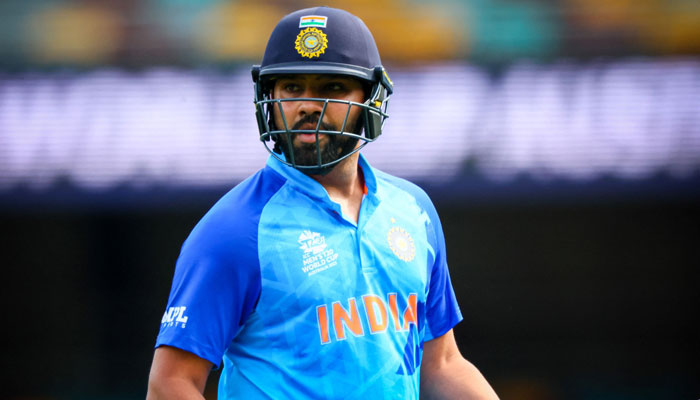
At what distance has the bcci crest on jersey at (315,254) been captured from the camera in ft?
6.43

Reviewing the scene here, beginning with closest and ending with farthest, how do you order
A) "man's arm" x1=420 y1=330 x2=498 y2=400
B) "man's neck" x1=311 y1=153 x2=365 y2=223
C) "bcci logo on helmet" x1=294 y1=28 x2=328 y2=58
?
1. "bcci logo on helmet" x1=294 y1=28 x2=328 y2=58
2. "man's neck" x1=311 y1=153 x2=365 y2=223
3. "man's arm" x1=420 y1=330 x2=498 y2=400

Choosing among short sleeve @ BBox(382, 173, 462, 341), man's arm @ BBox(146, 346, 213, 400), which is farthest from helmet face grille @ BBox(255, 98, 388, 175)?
→ man's arm @ BBox(146, 346, 213, 400)

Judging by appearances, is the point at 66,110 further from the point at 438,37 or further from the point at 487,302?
the point at 487,302

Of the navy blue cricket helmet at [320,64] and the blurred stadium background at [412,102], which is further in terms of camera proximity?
the blurred stadium background at [412,102]

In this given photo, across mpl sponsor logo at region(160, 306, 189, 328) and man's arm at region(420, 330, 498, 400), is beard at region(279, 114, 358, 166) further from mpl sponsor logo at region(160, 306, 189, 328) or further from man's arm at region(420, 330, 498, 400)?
man's arm at region(420, 330, 498, 400)

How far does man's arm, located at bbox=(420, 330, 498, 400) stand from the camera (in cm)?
226

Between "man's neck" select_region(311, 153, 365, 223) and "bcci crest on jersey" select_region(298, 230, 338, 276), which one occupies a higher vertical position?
"man's neck" select_region(311, 153, 365, 223)

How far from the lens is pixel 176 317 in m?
1.87

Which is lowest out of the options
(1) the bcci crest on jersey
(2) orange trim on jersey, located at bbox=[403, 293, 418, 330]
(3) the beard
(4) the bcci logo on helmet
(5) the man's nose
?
(2) orange trim on jersey, located at bbox=[403, 293, 418, 330]

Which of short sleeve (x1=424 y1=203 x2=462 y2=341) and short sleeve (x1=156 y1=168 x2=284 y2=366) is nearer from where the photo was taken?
short sleeve (x1=156 y1=168 x2=284 y2=366)

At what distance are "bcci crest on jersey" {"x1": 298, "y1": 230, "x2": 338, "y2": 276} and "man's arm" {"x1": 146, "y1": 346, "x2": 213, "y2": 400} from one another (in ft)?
1.01

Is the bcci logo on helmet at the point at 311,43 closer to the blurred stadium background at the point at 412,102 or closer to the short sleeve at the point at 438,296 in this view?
the short sleeve at the point at 438,296

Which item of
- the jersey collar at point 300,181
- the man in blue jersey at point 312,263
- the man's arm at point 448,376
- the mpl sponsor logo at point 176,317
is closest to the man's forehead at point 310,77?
the man in blue jersey at point 312,263

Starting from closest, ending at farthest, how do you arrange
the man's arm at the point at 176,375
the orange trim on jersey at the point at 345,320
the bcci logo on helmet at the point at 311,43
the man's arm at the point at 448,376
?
the man's arm at the point at 176,375 → the orange trim on jersey at the point at 345,320 → the bcci logo on helmet at the point at 311,43 → the man's arm at the point at 448,376
